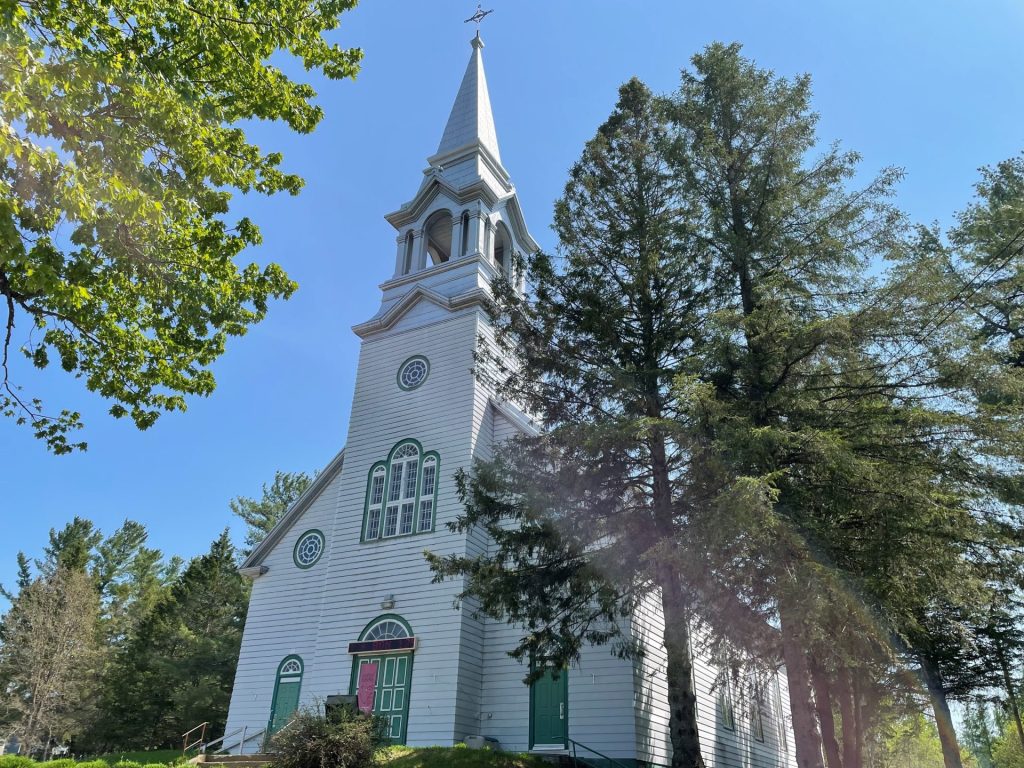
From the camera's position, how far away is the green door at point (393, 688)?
15413mm

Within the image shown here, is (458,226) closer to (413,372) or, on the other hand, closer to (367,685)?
(413,372)

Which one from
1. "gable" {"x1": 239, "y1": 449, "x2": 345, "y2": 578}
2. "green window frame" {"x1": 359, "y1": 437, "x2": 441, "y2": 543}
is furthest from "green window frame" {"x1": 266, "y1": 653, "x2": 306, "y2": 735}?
"green window frame" {"x1": 359, "y1": 437, "x2": 441, "y2": 543}

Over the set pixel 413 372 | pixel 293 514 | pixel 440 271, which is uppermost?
pixel 440 271

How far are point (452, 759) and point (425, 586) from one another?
4.64m

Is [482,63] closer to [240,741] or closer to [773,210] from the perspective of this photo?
[773,210]

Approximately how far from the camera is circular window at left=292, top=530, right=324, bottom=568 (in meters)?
19.5

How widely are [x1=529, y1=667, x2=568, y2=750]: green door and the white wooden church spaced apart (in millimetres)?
28

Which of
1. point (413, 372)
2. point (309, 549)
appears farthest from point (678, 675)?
point (309, 549)

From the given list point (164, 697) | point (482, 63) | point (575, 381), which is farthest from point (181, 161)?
point (164, 697)

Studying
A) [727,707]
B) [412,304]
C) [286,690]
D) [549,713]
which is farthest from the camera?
[412,304]

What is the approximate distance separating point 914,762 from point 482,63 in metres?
52.0

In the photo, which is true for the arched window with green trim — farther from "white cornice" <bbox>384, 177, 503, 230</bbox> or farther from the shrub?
"white cornice" <bbox>384, 177, 503, 230</bbox>

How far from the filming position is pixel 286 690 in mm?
17938

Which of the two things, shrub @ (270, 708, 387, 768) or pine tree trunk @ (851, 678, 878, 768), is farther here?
pine tree trunk @ (851, 678, 878, 768)
